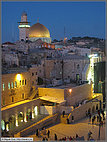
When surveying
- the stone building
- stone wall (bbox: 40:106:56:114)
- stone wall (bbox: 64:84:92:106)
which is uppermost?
the stone building

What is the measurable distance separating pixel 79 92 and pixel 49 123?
5948mm

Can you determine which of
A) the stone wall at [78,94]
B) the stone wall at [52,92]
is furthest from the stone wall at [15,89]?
the stone wall at [78,94]

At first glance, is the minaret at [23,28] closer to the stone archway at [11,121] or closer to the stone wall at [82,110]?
the stone wall at [82,110]

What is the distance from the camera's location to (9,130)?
625 inches

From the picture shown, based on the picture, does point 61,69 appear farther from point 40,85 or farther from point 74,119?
point 74,119

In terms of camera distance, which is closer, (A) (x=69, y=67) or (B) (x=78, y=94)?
(B) (x=78, y=94)

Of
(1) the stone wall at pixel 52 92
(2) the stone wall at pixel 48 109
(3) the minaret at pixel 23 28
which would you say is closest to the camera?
(2) the stone wall at pixel 48 109

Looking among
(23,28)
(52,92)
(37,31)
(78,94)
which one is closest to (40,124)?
(52,92)

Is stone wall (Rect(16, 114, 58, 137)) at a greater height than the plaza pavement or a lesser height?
greater

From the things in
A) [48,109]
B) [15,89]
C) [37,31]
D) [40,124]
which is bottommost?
[40,124]

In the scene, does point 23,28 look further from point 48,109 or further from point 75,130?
point 75,130

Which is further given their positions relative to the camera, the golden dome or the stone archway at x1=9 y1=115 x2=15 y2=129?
the golden dome

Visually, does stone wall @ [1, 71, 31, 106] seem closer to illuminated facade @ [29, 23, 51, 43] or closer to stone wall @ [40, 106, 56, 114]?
stone wall @ [40, 106, 56, 114]

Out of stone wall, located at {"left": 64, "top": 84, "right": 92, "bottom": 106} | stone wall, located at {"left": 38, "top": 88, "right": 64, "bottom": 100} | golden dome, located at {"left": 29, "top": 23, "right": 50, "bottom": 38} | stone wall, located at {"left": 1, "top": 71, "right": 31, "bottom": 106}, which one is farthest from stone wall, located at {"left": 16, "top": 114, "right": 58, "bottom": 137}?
golden dome, located at {"left": 29, "top": 23, "right": 50, "bottom": 38}
